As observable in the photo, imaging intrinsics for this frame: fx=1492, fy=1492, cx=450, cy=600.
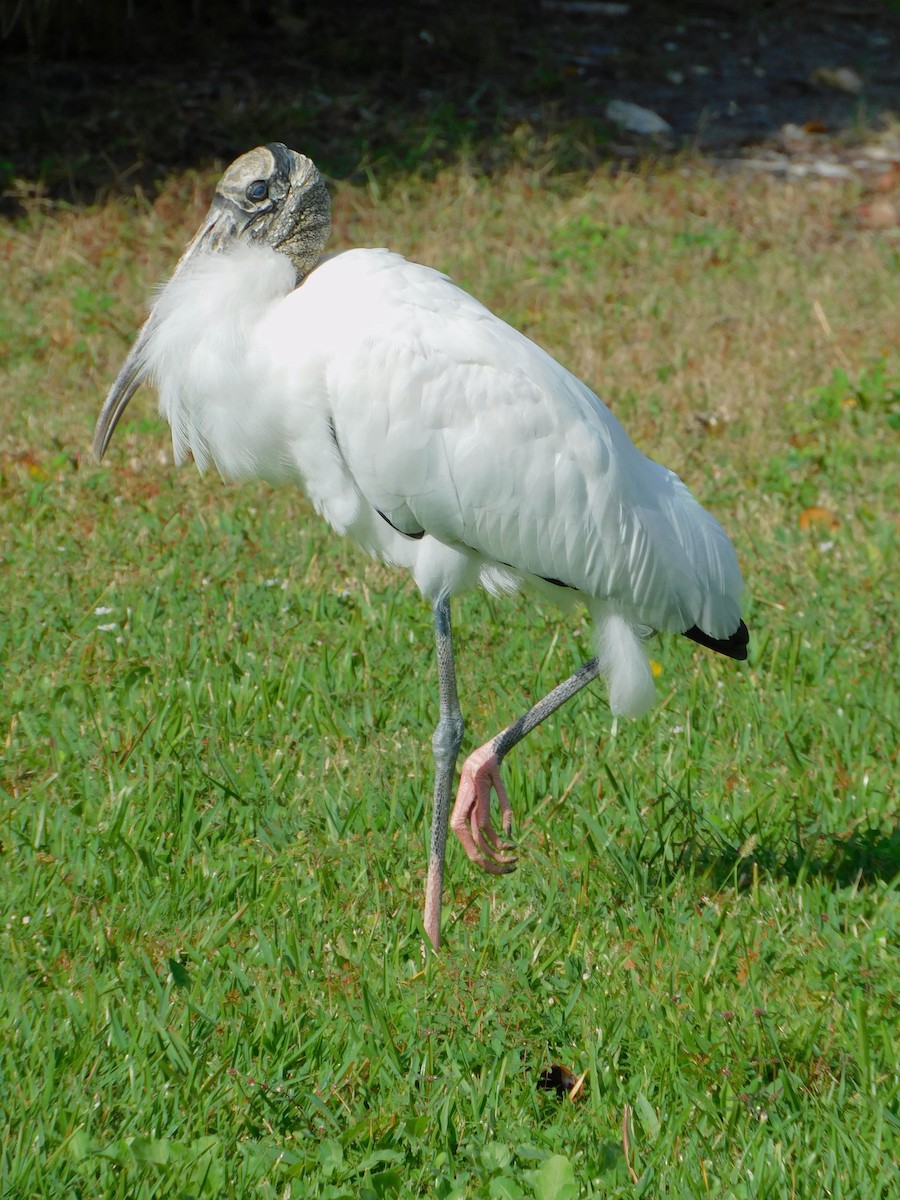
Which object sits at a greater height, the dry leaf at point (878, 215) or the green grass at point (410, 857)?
the green grass at point (410, 857)

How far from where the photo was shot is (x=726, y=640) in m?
3.63

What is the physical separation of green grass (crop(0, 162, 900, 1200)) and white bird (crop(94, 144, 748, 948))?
311mm

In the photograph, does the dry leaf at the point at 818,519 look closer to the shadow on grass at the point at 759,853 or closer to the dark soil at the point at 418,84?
the shadow on grass at the point at 759,853

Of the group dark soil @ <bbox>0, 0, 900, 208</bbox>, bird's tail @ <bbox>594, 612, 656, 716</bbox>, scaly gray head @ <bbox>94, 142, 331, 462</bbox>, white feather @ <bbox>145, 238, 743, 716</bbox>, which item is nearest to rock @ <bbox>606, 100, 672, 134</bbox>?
dark soil @ <bbox>0, 0, 900, 208</bbox>

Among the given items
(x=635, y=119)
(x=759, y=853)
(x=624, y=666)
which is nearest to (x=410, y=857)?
(x=624, y=666)

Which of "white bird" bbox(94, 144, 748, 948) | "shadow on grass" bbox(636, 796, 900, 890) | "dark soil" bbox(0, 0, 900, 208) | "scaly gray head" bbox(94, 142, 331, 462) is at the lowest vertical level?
"dark soil" bbox(0, 0, 900, 208)

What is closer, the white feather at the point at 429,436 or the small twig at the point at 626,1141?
the small twig at the point at 626,1141

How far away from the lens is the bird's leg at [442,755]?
3.30m

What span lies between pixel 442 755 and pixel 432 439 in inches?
30.0

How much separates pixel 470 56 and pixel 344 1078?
8606mm

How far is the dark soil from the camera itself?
28.2ft

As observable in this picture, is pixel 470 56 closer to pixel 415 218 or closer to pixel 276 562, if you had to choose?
pixel 415 218

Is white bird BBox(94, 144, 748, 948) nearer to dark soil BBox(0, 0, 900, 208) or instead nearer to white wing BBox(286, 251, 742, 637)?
white wing BBox(286, 251, 742, 637)

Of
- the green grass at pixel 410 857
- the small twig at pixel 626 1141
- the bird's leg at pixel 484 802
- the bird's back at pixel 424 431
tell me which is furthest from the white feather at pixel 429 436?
the small twig at pixel 626 1141
